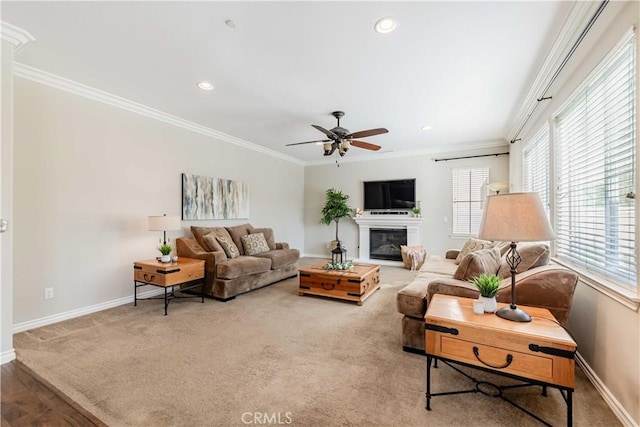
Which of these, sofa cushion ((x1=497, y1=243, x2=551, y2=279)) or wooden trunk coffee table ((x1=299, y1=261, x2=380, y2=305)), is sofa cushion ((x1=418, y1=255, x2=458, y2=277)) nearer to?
wooden trunk coffee table ((x1=299, y1=261, x2=380, y2=305))

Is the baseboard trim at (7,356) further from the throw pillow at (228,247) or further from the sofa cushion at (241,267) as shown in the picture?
the throw pillow at (228,247)

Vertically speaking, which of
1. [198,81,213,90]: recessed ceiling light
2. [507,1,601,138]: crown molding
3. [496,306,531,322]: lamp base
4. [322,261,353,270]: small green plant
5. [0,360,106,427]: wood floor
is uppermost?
[198,81,213,90]: recessed ceiling light

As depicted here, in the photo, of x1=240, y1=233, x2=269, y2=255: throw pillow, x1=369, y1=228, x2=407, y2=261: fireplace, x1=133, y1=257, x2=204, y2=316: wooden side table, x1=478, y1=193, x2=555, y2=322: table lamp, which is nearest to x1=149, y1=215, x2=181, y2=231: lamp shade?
x1=133, y1=257, x2=204, y2=316: wooden side table

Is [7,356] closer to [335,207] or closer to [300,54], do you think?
[300,54]

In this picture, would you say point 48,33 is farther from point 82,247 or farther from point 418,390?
point 418,390

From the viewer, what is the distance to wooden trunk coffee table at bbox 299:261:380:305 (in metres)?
3.72

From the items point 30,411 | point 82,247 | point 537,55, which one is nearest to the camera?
point 30,411

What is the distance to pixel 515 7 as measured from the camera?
78.9 inches

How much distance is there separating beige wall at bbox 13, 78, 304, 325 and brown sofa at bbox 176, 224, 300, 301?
488 millimetres

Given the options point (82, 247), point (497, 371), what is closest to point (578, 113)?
point (497, 371)

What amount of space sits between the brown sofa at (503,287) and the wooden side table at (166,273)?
2.65m

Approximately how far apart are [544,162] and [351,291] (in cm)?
299

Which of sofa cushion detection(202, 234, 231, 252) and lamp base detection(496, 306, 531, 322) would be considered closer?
lamp base detection(496, 306, 531, 322)

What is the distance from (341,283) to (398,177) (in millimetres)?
3748
